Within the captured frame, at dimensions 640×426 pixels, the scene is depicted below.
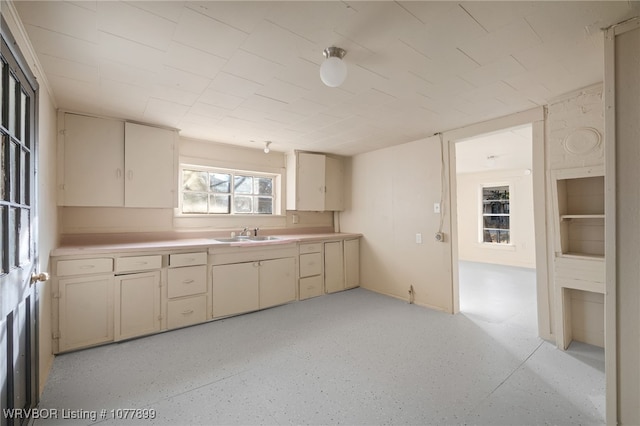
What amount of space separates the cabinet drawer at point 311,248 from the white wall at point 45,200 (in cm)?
252

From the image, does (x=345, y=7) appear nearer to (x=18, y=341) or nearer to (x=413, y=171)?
(x=18, y=341)

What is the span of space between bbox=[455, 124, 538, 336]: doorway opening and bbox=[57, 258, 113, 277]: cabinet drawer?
3847 millimetres

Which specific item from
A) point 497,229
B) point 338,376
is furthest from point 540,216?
point 497,229

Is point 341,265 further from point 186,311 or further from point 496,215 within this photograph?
point 496,215

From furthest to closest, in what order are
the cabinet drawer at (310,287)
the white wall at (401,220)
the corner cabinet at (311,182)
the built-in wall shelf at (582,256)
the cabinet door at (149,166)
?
the corner cabinet at (311,182), the cabinet drawer at (310,287), the white wall at (401,220), the cabinet door at (149,166), the built-in wall shelf at (582,256)

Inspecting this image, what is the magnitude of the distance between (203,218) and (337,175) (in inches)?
88.2

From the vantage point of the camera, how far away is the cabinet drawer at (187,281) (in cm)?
279

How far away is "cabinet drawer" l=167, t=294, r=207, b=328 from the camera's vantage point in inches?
109

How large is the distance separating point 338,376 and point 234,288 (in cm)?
167

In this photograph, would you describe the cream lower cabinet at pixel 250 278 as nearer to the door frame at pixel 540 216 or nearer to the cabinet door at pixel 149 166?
the cabinet door at pixel 149 166

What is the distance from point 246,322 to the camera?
3.04 m

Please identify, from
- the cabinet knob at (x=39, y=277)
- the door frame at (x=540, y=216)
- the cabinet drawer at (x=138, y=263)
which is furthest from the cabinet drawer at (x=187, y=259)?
the door frame at (x=540, y=216)

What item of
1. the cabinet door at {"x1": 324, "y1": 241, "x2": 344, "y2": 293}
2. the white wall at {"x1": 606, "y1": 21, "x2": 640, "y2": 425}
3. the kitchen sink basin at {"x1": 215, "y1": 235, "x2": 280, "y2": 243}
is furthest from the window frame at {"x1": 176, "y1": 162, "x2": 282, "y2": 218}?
the white wall at {"x1": 606, "y1": 21, "x2": 640, "y2": 425}

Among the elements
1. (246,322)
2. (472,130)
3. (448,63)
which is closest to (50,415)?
(246,322)
